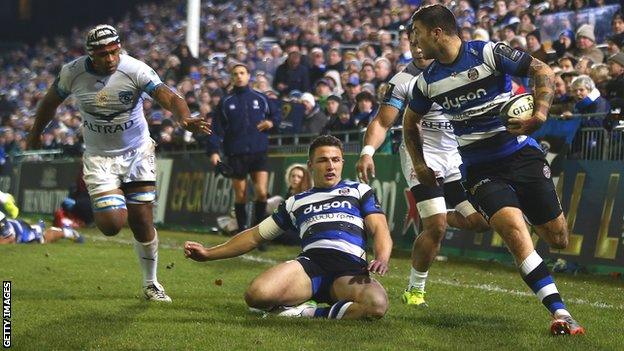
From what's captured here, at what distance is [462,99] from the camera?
26.5 feet

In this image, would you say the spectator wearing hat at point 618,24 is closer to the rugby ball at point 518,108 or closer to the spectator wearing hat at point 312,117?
the spectator wearing hat at point 312,117

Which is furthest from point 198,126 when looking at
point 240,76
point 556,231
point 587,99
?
point 240,76

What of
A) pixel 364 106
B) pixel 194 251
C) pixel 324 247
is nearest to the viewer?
pixel 194 251

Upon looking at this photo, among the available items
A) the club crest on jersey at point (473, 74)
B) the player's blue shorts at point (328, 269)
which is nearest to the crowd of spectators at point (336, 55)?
the club crest on jersey at point (473, 74)

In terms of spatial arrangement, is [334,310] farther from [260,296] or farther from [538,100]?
[538,100]

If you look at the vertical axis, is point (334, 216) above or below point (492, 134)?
below

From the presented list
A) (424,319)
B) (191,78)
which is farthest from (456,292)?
(191,78)

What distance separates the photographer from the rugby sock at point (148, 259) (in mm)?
10008

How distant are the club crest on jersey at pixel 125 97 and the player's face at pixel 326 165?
6.77 feet

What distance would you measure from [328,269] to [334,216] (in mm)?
389

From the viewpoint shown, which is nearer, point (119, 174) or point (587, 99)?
point (119, 174)

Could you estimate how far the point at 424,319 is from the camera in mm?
A: 8555

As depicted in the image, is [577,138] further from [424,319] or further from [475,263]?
[424,319]

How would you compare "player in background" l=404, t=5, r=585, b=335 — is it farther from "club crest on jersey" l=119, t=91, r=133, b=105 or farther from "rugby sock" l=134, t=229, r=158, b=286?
"rugby sock" l=134, t=229, r=158, b=286
